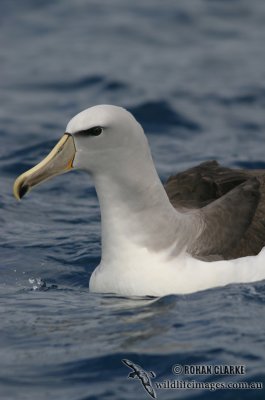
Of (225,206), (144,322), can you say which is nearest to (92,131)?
(225,206)

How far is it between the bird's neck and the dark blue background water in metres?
0.47

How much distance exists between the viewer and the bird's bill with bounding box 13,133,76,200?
8.61 metres

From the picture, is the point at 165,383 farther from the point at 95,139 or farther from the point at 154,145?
the point at 154,145

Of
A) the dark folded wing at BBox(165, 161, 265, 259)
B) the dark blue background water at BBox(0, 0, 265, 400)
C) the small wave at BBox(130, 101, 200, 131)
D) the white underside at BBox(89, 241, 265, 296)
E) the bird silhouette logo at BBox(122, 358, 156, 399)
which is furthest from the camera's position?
the small wave at BBox(130, 101, 200, 131)

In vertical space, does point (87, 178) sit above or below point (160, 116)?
above

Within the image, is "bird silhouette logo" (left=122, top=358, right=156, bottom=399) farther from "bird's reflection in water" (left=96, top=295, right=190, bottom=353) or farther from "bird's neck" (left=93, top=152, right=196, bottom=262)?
"bird's neck" (left=93, top=152, right=196, bottom=262)

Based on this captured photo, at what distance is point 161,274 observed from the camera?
880 cm

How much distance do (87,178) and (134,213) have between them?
4.21 metres

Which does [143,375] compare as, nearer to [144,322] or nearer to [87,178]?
[144,322]

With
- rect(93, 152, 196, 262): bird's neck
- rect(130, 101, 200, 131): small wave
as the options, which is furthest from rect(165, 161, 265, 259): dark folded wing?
rect(130, 101, 200, 131): small wave

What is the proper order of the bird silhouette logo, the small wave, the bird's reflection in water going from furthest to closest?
the small wave
the bird's reflection in water
the bird silhouette logo

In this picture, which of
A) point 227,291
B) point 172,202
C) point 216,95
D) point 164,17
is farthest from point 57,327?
point 164,17

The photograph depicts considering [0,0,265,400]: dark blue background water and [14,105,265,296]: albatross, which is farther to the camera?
[14,105,265,296]: albatross

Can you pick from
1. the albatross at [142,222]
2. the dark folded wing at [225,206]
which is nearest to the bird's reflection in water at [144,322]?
the albatross at [142,222]
